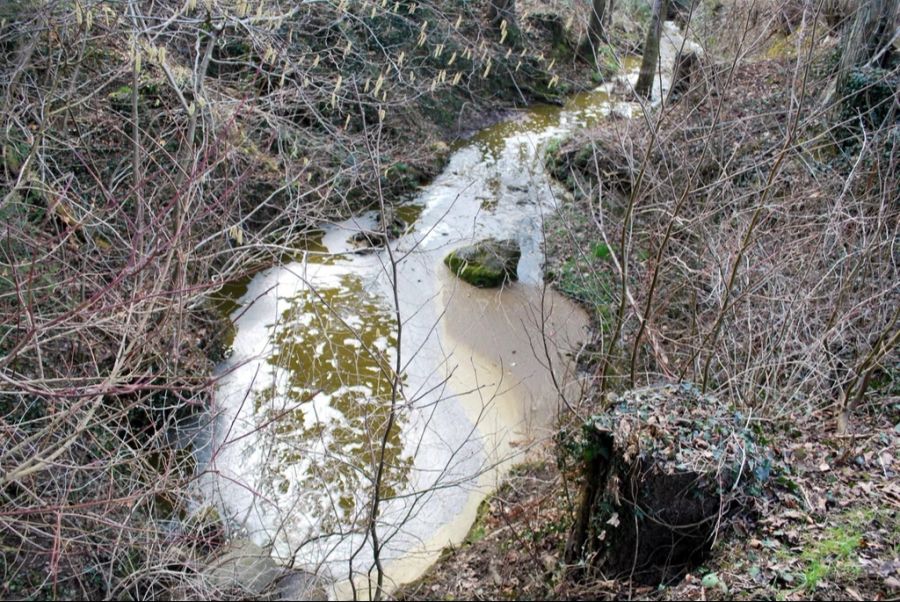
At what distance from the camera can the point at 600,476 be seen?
14.3ft

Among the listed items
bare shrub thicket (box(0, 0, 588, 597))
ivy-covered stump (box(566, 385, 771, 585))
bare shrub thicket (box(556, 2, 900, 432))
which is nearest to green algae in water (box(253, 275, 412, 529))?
bare shrub thicket (box(0, 0, 588, 597))

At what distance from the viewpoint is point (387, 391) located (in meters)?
7.56

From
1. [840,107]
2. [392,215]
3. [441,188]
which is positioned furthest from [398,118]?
[840,107]

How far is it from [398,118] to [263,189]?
13.6 feet

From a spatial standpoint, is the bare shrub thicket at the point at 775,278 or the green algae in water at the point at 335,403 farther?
the green algae in water at the point at 335,403

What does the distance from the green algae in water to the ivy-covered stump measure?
6.00ft

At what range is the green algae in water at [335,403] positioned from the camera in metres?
6.16

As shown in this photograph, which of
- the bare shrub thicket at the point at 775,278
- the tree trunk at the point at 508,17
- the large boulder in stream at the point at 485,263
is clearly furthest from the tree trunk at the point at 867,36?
the tree trunk at the point at 508,17

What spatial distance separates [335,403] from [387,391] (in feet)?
2.11

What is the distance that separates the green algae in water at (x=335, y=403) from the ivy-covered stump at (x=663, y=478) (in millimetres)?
1830

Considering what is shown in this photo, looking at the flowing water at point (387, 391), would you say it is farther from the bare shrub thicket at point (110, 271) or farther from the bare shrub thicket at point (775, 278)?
the bare shrub thicket at point (775, 278)

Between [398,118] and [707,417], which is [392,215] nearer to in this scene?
[398,118]

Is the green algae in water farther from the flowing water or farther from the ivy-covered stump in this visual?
the ivy-covered stump

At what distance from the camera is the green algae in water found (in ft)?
20.2
